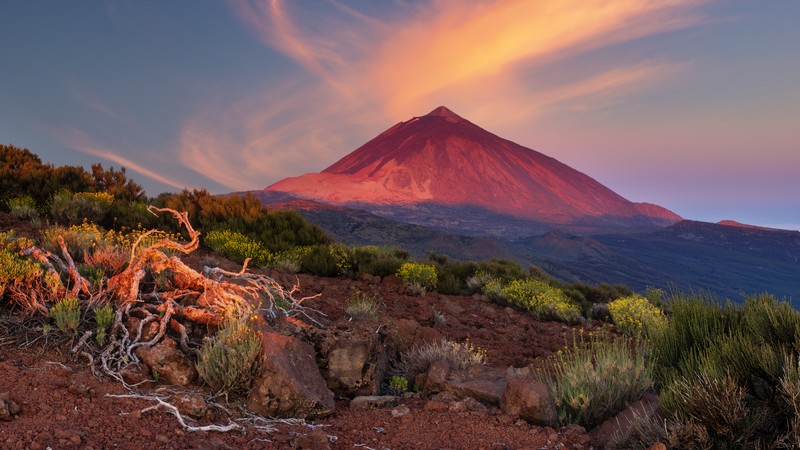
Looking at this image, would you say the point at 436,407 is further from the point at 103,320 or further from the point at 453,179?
the point at 453,179

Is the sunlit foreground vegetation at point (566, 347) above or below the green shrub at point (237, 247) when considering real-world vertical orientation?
below

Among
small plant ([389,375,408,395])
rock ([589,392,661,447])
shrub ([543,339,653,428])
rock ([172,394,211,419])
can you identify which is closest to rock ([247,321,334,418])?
rock ([172,394,211,419])

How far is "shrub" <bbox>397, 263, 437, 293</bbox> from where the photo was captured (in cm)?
1116

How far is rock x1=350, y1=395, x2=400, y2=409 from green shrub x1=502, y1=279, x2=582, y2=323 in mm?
6394

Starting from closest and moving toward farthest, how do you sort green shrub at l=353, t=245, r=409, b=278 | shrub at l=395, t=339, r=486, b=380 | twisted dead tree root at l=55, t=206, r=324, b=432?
twisted dead tree root at l=55, t=206, r=324, b=432, shrub at l=395, t=339, r=486, b=380, green shrub at l=353, t=245, r=409, b=278

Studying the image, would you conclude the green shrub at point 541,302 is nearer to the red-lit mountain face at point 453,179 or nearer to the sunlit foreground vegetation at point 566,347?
the sunlit foreground vegetation at point 566,347

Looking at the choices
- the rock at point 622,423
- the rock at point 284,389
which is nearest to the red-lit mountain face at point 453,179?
the rock at point 284,389

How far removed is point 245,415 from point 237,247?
25.8 ft

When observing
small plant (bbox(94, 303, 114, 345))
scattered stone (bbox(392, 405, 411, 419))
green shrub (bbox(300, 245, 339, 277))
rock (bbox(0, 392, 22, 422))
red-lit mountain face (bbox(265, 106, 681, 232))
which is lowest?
scattered stone (bbox(392, 405, 411, 419))

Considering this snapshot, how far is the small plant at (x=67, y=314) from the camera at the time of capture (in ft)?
14.0

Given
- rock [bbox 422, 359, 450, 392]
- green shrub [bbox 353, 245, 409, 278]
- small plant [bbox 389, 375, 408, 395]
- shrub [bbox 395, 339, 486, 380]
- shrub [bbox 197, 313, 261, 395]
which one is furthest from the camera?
green shrub [bbox 353, 245, 409, 278]

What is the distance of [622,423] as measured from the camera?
3912 mm

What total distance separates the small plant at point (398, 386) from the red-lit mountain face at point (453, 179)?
12267 cm

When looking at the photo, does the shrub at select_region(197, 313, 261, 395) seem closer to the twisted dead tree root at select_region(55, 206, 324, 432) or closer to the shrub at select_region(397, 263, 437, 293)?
the twisted dead tree root at select_region(55, 206, 324, 432)
